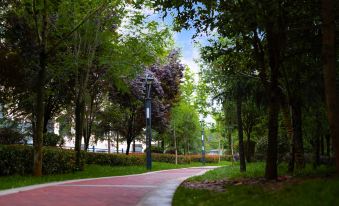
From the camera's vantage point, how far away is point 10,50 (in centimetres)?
2270

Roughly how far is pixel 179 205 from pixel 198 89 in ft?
127

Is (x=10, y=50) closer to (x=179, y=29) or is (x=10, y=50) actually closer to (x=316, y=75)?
(x=179, y=29)

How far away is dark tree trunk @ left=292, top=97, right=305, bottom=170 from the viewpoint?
1595cm

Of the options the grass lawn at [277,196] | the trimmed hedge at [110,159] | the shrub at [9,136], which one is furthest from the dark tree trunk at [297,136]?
the shrub at [9,136]

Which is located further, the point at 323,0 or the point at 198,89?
the point at 198,89

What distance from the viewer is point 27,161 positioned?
17594 millimetres

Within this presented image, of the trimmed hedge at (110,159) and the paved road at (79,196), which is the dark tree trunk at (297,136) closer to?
the paved road at (79,196)

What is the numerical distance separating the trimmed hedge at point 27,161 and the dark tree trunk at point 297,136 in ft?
34.3

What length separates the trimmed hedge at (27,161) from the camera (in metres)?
16.4

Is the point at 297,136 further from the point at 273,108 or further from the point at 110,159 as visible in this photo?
the point at 110,159

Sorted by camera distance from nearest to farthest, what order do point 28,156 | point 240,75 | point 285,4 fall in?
point 285,4 → point 28,156 → point 240,75

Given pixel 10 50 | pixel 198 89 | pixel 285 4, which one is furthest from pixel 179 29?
pixel 198 89

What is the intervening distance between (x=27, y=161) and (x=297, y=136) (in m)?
10.9

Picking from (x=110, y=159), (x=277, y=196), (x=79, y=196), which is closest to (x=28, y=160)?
(x=79, y=196)
